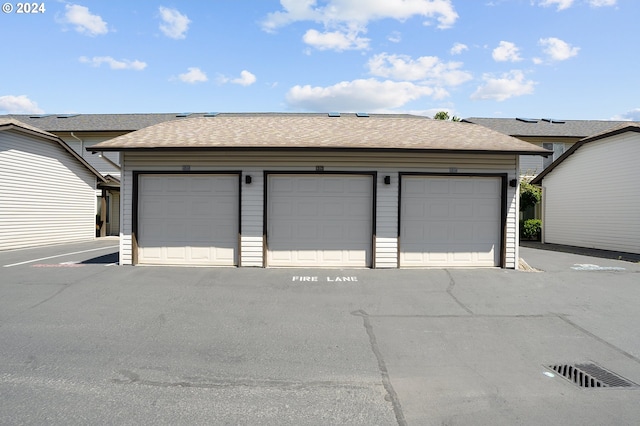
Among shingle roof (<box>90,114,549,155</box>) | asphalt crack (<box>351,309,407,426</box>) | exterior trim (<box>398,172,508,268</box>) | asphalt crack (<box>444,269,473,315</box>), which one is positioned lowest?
asphalt crack (<box>351,309,407,426</box>)

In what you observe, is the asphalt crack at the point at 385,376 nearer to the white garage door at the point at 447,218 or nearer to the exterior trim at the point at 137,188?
the white garage door at the point at 447,218

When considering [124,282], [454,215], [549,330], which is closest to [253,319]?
[124,282]

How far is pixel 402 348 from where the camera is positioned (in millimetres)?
4852

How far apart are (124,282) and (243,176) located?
3658 millimetres

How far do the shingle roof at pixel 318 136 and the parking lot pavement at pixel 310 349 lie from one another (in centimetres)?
320

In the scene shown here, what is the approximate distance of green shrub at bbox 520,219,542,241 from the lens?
2097cm

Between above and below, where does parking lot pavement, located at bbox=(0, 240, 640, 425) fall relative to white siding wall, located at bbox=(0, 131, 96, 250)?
below

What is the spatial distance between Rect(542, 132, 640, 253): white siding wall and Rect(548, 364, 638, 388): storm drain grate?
13171mm

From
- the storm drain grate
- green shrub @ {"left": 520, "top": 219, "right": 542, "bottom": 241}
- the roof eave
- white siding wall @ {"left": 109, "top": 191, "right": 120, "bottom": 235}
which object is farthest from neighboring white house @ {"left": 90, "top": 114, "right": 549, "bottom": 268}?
white siding wall @ {"left": 109, "top": 191, "right": 120, "bottom": 235}

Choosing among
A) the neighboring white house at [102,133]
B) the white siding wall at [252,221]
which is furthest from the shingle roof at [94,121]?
the white siding wall at [252,221]

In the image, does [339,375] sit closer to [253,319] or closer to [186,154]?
[253,319]

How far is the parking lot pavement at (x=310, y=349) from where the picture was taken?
337 centimetres

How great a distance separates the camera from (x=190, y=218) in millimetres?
10062

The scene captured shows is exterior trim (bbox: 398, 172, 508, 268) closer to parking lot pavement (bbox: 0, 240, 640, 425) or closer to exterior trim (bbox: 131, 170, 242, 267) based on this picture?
parking lot pavement (bbox: 0, 240, 640, 425)
